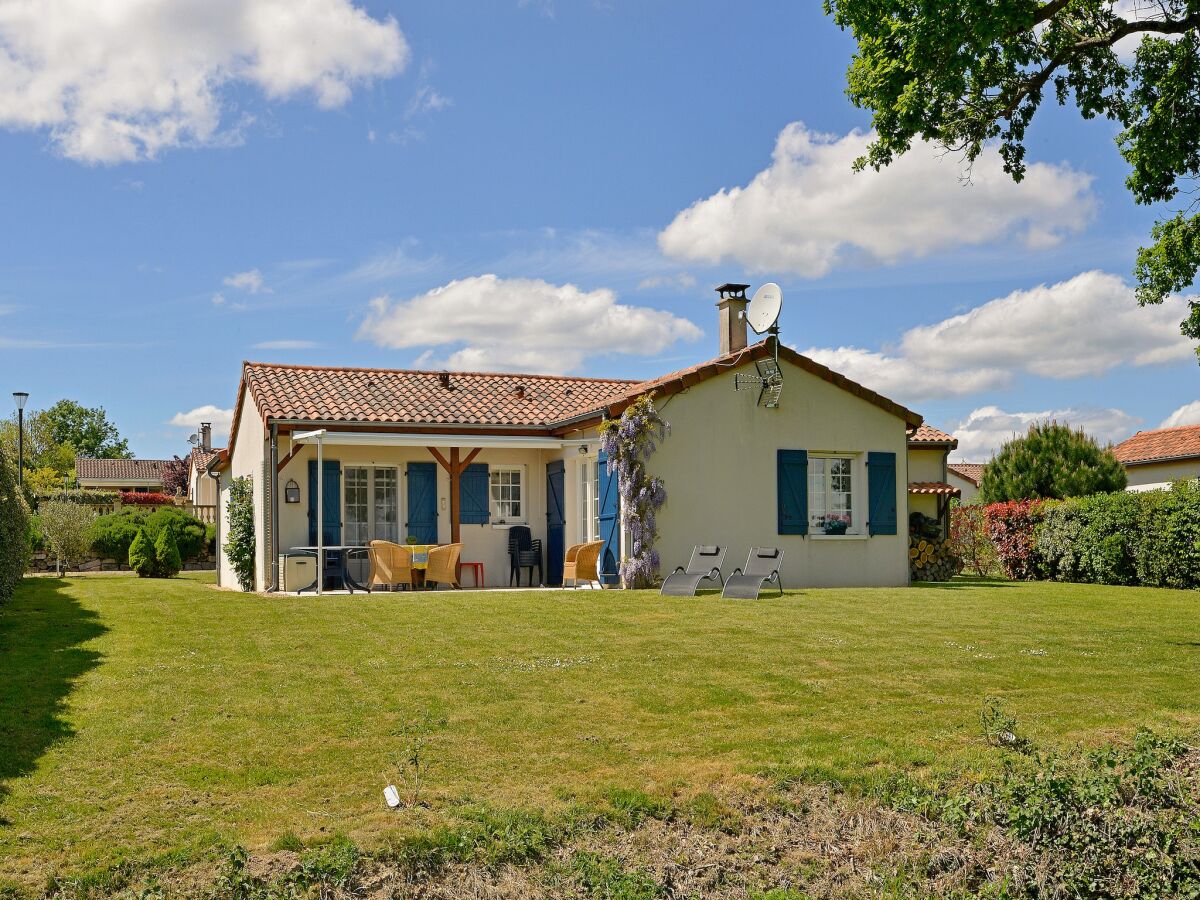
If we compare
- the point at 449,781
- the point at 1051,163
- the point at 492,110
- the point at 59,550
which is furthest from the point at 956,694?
the point at 59,550

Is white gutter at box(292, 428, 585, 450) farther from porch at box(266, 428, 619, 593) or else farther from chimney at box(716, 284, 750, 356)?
chimney at box(716, 284, 750, 356)

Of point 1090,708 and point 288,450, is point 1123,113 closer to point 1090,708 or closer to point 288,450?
point 1090,708

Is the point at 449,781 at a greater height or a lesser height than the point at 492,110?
lesser

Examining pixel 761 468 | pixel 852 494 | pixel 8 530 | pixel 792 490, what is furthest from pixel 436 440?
pixel 852 494

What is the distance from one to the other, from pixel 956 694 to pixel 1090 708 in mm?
970

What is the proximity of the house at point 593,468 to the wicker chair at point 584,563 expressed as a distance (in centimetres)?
18

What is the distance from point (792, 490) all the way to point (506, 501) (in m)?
5.37

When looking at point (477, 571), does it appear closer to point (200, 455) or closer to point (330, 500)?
point (330, 500)

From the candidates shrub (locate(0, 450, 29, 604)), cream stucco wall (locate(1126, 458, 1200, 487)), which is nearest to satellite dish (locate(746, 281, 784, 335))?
shrub (locate(0, 450, 29, 604))

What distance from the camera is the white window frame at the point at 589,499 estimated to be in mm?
18422

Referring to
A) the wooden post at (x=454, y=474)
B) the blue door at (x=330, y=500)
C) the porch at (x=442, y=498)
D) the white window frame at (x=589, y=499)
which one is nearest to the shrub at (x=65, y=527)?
the porch at (x=442, y=498)

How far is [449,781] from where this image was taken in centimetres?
636

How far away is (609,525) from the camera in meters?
17.7

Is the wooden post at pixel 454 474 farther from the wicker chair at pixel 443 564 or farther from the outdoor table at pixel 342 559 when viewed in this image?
the outdoor table at pixel 342 559
